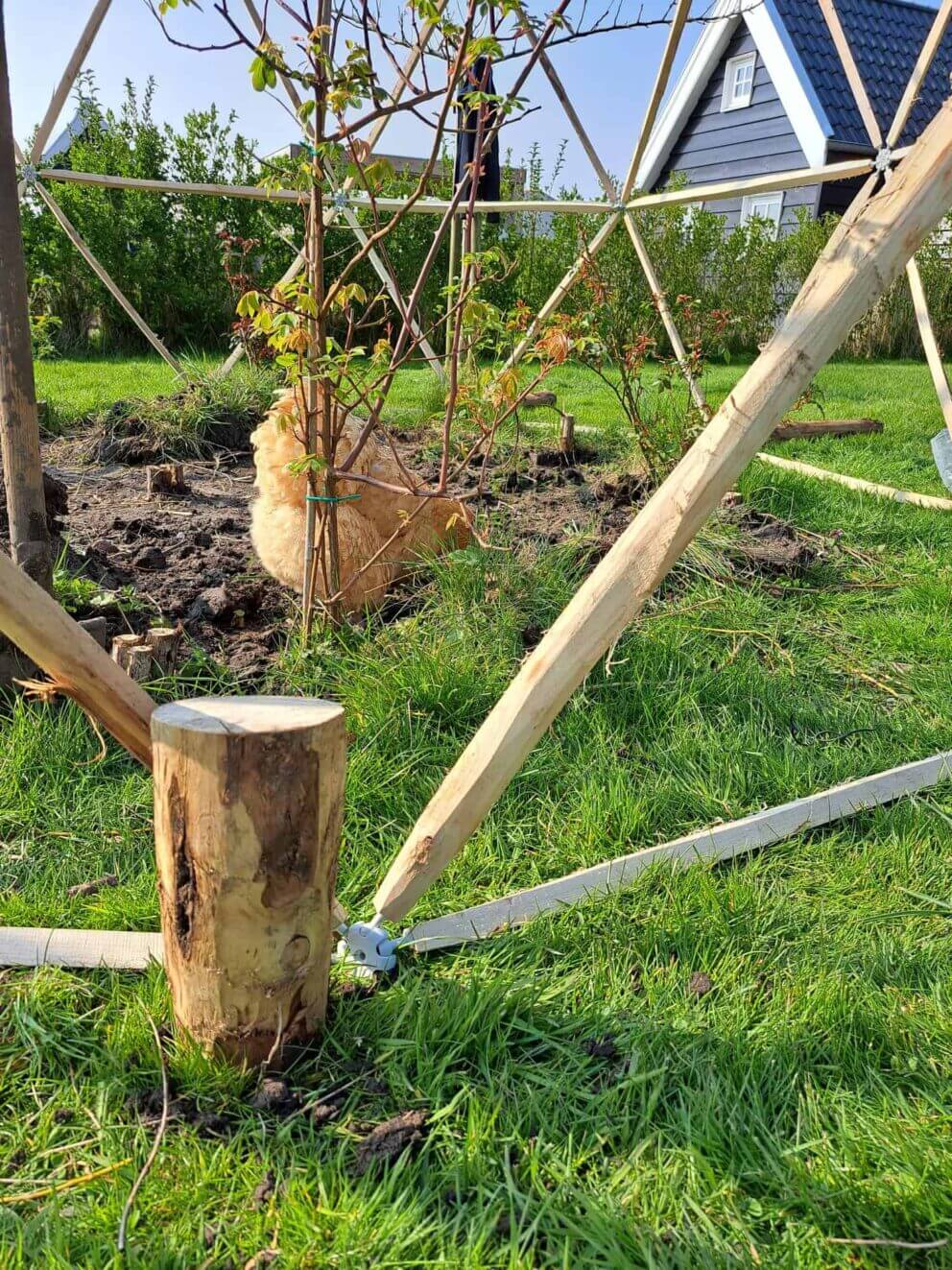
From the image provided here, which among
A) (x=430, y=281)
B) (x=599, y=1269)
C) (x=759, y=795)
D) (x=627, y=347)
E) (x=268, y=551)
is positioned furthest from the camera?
(x=430, y=281)

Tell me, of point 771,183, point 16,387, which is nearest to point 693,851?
point 16,387

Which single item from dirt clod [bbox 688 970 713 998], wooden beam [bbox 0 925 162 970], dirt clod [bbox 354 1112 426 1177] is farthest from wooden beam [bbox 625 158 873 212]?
dirt clod [bbox 354 1112 426 1177]

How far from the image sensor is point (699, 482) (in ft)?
5.74

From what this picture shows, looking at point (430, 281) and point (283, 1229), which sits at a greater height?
point (430, 281)

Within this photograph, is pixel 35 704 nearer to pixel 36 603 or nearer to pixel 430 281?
pixel 36 603

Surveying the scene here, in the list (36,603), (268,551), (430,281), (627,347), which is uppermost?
(430,281)

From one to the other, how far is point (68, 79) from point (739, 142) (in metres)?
13.3

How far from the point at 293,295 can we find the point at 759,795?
2.07 m

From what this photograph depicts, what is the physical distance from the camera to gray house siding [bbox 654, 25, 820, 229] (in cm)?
1495

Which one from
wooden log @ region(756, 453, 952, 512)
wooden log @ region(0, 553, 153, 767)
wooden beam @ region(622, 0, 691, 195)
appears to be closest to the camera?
wooden log @ region(0, 553, 153, 767)

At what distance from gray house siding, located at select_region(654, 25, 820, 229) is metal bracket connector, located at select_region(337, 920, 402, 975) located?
15.1 meters

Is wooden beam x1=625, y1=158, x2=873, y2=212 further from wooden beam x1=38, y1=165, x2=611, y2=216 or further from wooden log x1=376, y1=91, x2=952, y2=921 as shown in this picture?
wooden log x1=376, y1=91, x2=952, y2=921

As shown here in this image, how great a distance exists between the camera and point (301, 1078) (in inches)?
67.4

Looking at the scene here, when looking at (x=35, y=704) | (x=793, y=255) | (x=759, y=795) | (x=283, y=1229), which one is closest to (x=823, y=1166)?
(x=283, y=1229)
